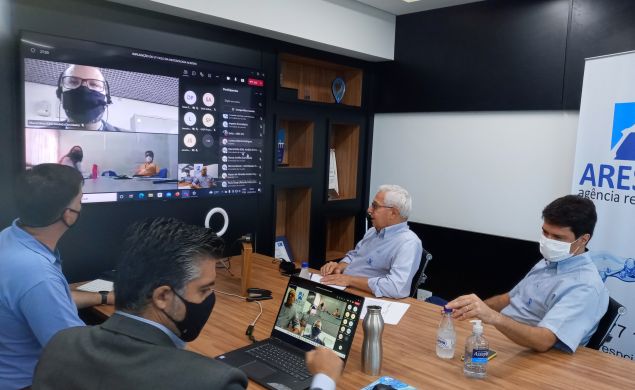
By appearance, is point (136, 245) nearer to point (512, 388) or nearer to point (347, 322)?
point (347, 322)

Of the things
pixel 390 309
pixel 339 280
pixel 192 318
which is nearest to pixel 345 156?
pixel 339 280

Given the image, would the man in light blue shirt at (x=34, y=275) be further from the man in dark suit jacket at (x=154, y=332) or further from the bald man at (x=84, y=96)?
the bald man at (x=84, y=96)

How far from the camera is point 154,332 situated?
A: 3.66 ft

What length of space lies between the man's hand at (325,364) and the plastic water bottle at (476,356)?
22.0 inches

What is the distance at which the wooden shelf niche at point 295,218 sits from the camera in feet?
13.7

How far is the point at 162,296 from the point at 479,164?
10.6 ft

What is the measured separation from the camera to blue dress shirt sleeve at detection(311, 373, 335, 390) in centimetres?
122

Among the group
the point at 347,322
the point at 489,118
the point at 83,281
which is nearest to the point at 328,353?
the point at 347,322

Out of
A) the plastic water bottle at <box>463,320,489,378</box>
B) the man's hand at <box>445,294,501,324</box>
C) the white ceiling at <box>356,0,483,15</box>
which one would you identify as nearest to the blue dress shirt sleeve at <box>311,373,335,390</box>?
the plastic water bottle at <box>463,320,489,378</box>

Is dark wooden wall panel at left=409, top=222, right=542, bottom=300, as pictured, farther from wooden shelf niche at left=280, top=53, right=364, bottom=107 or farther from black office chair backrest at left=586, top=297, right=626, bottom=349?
black office chair backrest at left=586, top=297, right=626, bottom=349

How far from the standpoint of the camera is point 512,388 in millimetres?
1593

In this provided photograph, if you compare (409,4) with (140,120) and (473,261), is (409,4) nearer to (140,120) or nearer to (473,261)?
(473,261)

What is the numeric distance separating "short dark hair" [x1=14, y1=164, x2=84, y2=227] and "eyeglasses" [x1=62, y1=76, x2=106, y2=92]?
0.96 meters

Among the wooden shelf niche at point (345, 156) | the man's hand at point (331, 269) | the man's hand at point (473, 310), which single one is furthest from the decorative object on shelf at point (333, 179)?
the man's hand at point (473, 310)
